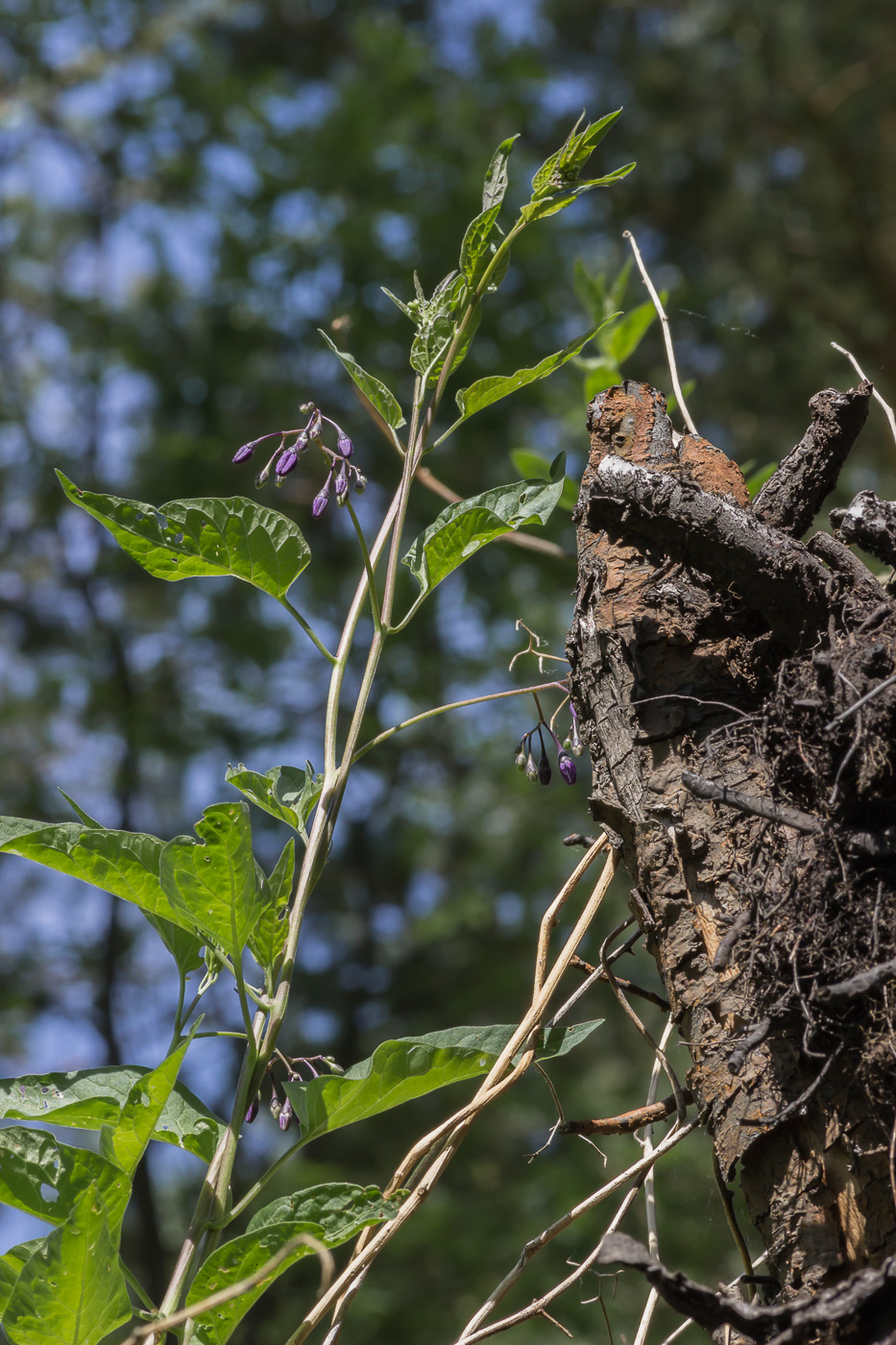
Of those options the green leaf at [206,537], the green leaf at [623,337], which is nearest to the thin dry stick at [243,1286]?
the green leaf at [206,537]

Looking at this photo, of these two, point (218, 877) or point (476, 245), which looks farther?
point (476, 245)

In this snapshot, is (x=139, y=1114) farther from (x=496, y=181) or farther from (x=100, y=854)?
(x=496, y=181)

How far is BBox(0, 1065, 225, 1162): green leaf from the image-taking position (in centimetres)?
67

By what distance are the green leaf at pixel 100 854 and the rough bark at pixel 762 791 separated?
0.35 meters

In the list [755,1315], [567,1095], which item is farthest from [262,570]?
[567,1095]

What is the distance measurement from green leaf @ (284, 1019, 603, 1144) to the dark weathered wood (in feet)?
1.44

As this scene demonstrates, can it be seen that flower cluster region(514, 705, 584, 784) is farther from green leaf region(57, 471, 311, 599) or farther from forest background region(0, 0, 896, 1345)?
forest background region(0, 0, 896, 1345)

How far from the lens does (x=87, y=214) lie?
6.89 m

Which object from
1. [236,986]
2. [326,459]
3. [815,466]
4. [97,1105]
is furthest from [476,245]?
[97,1105]

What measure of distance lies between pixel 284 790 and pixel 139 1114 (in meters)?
0.28

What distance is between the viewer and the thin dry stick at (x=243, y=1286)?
0.57m

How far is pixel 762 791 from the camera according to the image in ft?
2.45

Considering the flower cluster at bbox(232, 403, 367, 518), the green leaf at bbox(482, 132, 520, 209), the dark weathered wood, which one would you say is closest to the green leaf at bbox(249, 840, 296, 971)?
the flower cluster at bbox(232, 403, 367, 518)

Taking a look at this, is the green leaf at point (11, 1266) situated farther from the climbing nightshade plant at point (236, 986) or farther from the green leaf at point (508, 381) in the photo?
the green leaf at point (508, 381)
